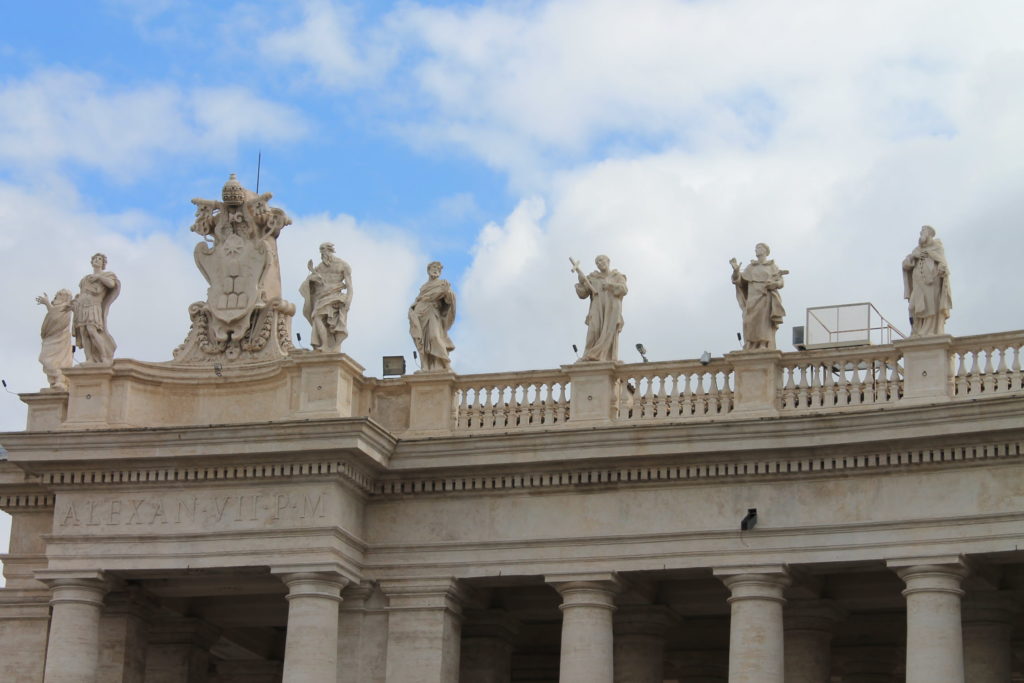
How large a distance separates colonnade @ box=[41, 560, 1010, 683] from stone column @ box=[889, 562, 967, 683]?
0.6 inches

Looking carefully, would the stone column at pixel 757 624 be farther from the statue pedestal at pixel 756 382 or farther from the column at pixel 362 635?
the column at pixel 362 635

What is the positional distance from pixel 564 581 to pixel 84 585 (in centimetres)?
805

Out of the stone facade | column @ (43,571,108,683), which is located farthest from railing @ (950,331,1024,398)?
column @ (43,571,108,683)

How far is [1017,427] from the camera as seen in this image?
35.0 meters

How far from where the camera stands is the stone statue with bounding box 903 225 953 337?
1451 inches

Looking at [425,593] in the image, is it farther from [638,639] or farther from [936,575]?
[936,575]

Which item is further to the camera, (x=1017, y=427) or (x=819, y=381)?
(x=819, y=381)

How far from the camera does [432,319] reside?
130ft

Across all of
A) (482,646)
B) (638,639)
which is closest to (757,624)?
(638,639)

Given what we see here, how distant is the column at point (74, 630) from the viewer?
1507 inches

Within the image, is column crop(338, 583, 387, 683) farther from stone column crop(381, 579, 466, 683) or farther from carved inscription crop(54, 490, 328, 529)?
carved inscription crop(54, 490, 328, 529)

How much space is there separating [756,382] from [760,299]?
4.44 ft

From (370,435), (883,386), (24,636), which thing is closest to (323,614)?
(370,435)

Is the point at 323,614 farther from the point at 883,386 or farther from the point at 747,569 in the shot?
the point at 883,386
